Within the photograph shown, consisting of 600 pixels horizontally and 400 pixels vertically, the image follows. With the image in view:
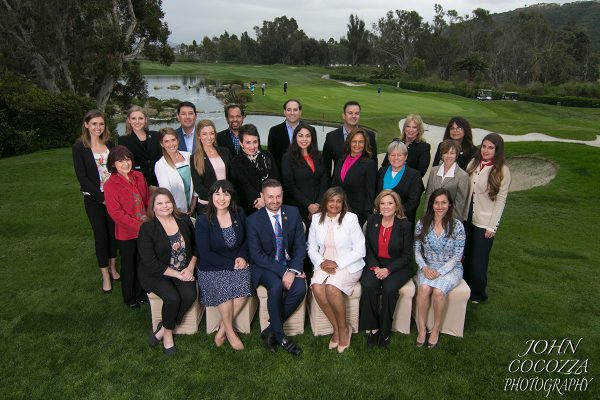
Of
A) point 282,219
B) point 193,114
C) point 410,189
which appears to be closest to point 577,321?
point 410,189

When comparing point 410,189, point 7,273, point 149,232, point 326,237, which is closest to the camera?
point 149,232

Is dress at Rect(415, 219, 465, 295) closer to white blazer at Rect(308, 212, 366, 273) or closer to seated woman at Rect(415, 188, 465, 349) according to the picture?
seated woman at Rect(415, 188, 465, 349)

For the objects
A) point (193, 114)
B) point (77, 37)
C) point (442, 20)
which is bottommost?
point (193, 114)

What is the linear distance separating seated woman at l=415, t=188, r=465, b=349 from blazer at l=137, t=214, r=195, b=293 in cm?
A: 240

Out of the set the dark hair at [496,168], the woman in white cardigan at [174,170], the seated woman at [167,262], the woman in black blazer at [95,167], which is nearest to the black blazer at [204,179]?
the woman in white cardigan at [174,170]

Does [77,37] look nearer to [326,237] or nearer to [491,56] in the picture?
[326,237]

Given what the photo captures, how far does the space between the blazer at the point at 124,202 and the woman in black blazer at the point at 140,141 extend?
25.8 inches

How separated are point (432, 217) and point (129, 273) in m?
3.31

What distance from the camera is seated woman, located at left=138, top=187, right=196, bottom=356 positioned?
12.8 feet

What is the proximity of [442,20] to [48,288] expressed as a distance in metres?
78.2

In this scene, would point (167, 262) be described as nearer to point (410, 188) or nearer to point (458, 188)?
point (410, 188)

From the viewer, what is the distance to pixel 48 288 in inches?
197

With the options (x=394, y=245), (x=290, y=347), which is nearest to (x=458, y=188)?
(x=394, y=245)

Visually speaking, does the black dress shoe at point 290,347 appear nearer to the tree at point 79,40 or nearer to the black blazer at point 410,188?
the black blazer at point 410,188
